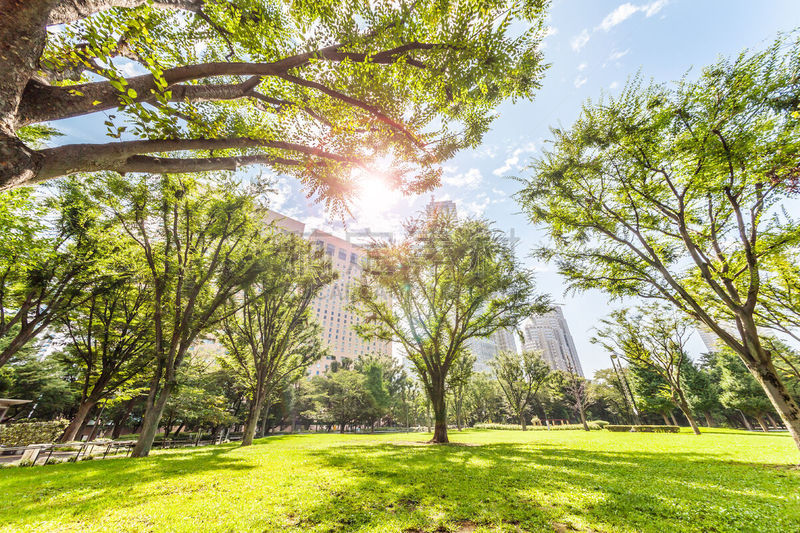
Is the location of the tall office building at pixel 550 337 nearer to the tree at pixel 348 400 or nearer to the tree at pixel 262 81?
the tree at pixel 348 400

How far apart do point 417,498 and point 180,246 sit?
57.5ft

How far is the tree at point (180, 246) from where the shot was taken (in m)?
13.5

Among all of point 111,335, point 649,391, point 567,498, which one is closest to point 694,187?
point 567,498

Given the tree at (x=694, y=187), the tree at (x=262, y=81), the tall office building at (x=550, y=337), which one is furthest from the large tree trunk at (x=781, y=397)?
the tall office building at (x=550, y=337)

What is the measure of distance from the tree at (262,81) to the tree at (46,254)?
12807 millimetres

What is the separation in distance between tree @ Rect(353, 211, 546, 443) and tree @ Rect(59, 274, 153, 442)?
15.9 meters

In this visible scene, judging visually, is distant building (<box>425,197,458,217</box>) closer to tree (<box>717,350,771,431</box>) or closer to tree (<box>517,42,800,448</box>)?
tree (<box>517,42,800,448</box>)

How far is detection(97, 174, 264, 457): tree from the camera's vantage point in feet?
44.3

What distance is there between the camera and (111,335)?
19.2 m

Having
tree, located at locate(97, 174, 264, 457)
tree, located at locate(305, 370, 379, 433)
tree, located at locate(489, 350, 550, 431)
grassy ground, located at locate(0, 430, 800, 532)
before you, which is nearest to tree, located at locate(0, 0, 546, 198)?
grassy ground, located at locate(0, 430, 800, 532)

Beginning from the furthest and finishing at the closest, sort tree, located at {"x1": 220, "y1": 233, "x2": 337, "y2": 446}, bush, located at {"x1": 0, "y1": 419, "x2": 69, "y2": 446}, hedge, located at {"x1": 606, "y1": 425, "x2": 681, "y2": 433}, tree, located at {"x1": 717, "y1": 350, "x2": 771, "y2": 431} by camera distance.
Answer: tree, located at {"x1": 717, "y1": 350, "x2": 771, "y2": 431}, hedge, located at {"x1": 606, "y1": 425, "x2": 681, "y2": 433}, tree, located at {"x1": 220, "y1": 233, "x2": 337, "y2": 446}, bush, located at {"x1": 0, "y1": 419, "x2": 69, "y2": 446}

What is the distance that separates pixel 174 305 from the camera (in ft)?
49.0

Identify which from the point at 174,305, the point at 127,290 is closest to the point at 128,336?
the point at 127,290

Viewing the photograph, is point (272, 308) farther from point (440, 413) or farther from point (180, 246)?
point (440, 413)
